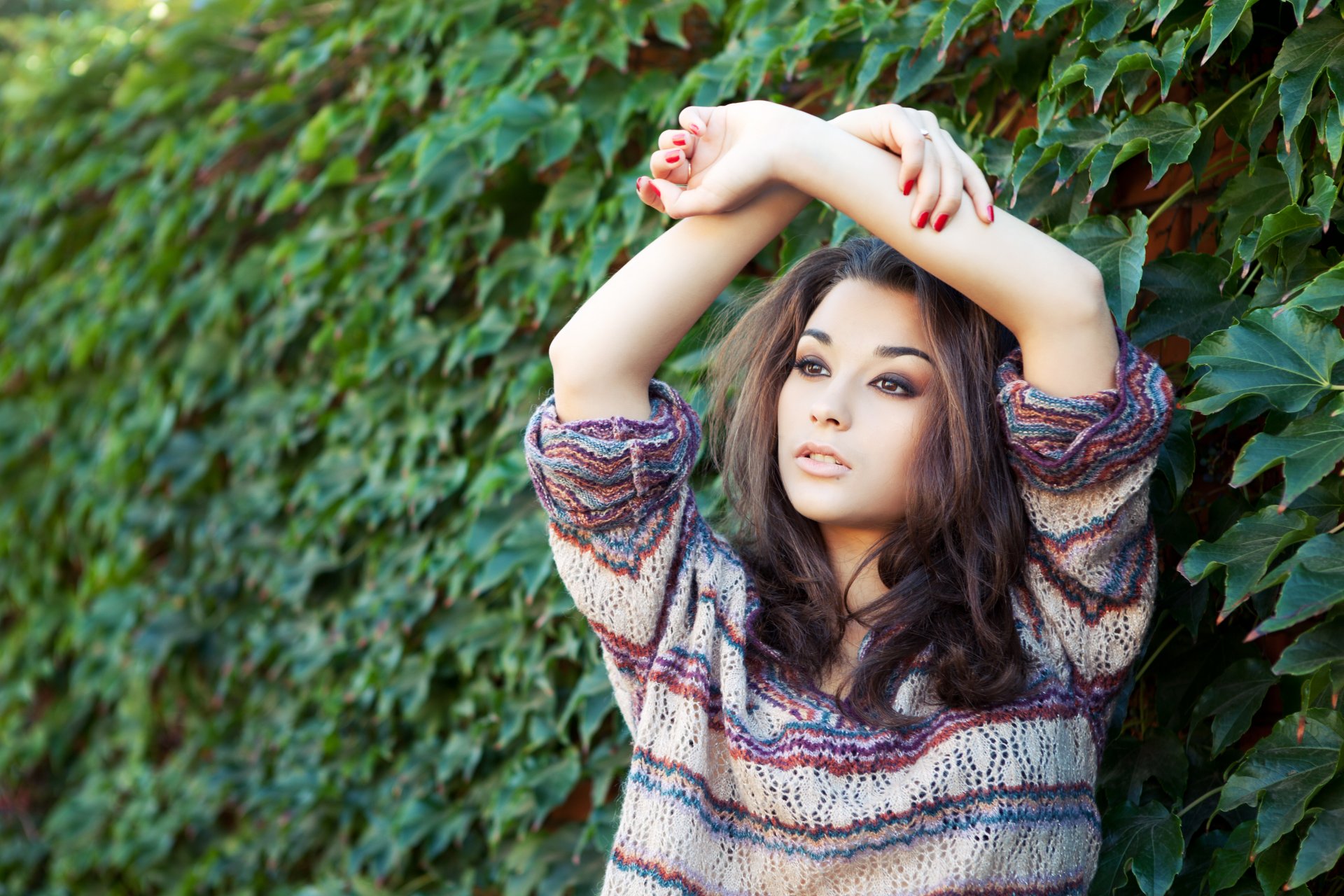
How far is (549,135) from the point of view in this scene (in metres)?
2.08

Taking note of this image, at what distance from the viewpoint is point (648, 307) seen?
1.25 m

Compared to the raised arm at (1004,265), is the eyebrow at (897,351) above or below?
below

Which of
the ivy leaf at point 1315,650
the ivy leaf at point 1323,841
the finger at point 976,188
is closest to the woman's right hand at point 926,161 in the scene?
the finger at point 976,188

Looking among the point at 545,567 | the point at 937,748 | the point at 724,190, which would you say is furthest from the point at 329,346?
the point at 937,748

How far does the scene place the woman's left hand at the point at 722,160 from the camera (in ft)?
4.01

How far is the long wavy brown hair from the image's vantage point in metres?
1.23

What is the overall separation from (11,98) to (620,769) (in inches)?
118

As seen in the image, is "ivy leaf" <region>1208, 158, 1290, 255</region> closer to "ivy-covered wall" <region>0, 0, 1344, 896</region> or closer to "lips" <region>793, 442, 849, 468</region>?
"ivy-covered wall" <region>0, 0, 1344, 896</region>

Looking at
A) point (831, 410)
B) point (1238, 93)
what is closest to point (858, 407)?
point (831, 410)

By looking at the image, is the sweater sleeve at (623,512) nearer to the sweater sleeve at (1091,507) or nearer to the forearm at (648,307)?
the forearm at (648,307)

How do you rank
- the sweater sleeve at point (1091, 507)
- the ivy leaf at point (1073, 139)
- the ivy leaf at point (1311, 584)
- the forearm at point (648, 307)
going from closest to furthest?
the ivy leaf at point (1311, 584) < the sweater sleeve at point (1091, 507) < the forearm at point (648, 307) < the ivy leaf at point (1073, 139)

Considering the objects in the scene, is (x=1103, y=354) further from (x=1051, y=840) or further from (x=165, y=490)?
(x=165, y=490)

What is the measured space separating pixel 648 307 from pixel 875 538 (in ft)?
1.14

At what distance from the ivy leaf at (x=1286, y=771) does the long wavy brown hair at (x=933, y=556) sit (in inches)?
8.5
